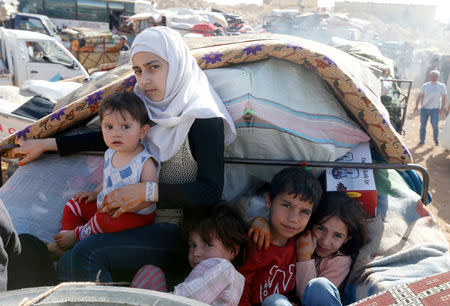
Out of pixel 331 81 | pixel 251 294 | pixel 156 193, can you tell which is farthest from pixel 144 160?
pixel 331 81

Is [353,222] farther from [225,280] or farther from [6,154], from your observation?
[6,154]

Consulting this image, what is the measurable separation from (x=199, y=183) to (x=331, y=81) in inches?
46.4

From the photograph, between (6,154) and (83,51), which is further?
(83,51)

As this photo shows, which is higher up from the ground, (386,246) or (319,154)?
(319,154)

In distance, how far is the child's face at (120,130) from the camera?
197cm

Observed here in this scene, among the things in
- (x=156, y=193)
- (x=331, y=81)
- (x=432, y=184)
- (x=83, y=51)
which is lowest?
(x=432, y=184)

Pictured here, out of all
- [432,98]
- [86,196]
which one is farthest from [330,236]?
[432,98]

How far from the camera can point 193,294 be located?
5.29 ft

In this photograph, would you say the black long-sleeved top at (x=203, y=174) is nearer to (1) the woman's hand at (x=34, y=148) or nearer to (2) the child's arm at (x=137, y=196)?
(2) the child's arm at (x=137, y=196)

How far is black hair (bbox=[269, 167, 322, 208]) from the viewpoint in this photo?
215cm

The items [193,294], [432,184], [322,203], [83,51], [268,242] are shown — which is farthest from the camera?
[83,51]

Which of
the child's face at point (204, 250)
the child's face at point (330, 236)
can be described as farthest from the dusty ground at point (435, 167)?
the child's face at point (204, 250)

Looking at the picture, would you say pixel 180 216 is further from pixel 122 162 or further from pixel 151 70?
pixel 151 70

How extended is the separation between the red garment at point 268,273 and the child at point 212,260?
0.25ft
